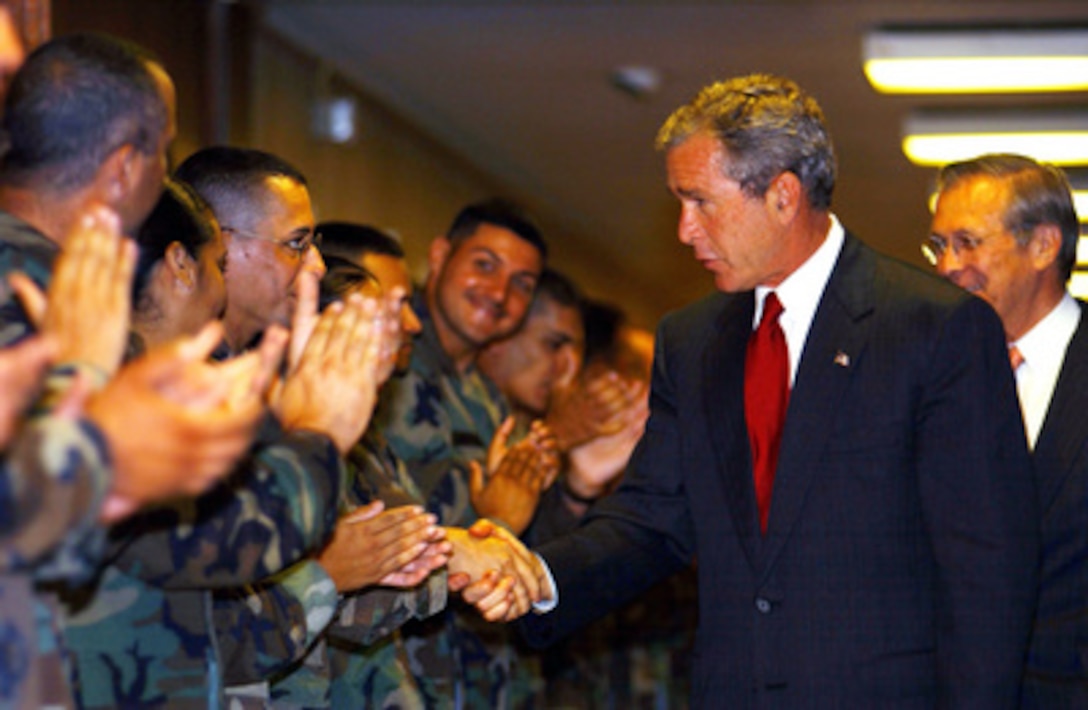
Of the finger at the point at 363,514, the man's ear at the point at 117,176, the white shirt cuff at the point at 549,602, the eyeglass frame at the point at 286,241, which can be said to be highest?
the man's ear at the point at 117,176

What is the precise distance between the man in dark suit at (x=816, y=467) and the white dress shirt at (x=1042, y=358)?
57 centimetres

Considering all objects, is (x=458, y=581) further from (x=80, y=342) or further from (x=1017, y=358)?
(x=80, y=342)

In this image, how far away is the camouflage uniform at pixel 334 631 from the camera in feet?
9.70

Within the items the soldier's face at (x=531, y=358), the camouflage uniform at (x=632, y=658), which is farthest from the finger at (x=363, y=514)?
the soldier's face at (x=531, y=358)

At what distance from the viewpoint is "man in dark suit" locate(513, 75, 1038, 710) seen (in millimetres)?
3094

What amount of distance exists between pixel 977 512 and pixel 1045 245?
3.65ft

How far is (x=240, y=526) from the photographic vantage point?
2.36 m

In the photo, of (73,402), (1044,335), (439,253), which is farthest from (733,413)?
(439,253)

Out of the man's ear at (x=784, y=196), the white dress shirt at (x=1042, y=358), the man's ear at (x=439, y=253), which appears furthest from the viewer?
the man's ear at (x=439, y=253)

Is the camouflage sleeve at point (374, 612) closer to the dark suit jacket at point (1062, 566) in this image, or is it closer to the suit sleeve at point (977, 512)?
the suit sleeve at point (977, 512)

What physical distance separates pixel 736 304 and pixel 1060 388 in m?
0.72

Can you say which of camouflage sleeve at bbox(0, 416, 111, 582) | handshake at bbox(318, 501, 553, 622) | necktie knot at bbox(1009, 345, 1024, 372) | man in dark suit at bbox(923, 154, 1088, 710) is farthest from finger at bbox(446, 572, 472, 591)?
camouflage sleeve at bbox(0, 416, 111, 582)

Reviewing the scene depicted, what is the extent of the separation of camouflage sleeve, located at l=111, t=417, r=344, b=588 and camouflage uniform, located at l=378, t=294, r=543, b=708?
5.90 ft

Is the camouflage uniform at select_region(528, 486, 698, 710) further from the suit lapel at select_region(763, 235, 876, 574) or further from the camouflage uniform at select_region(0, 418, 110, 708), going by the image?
the camouflage uniform at select_region(0, 418, 110, 708)
